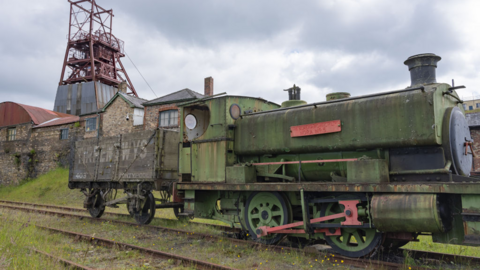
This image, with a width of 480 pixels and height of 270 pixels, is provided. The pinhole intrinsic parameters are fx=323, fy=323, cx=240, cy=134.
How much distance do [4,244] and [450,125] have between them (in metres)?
8.86

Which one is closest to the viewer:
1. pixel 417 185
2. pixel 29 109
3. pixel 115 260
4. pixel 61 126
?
pixel 417 185

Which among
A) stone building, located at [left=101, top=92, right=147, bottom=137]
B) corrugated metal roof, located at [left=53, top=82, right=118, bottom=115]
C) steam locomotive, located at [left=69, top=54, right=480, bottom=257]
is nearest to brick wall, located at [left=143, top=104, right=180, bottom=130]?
stone building, located at [left=101, top=92, right=147, bottom=137]

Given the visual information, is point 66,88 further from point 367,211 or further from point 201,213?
point 367,211

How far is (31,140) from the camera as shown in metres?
28.9

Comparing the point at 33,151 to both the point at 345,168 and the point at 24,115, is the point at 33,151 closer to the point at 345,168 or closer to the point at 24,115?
the point at 24,115

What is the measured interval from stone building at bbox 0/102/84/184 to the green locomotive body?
22.7m

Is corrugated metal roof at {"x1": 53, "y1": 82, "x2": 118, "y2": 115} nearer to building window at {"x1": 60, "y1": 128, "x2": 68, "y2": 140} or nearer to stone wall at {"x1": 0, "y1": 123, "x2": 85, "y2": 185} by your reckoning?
stone wall at {"x1": 0, "y1": 123, "x2": 85, "y2": 185}

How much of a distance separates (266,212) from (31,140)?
29401 mm

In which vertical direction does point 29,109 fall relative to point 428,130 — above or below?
above

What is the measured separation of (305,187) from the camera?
5926mm

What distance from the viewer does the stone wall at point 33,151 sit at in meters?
26.7

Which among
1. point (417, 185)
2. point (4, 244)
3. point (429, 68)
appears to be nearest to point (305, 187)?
point (417, 185)

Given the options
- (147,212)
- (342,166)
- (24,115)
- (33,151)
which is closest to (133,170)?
(147,212)

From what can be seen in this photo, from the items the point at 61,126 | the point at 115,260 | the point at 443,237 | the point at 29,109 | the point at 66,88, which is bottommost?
the point at 115,260
